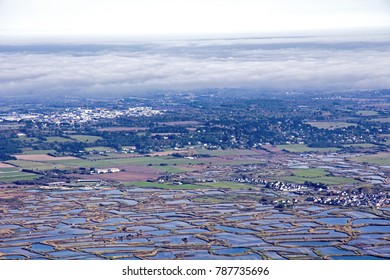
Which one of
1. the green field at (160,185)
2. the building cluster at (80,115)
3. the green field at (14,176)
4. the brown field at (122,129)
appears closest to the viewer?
the green field at (160,185)

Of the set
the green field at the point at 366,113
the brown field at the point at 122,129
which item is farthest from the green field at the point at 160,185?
the green field at the point at 366,113

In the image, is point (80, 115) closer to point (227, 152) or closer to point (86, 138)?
point (86, 138)

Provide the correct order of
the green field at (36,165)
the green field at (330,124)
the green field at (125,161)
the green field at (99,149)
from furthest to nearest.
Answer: the green field at (330,124) → the green field at (99,149) → the green field at (125,161) → the green field at (36,165)

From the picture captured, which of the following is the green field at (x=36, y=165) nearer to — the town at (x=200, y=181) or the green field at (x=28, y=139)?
the town at (x=200, y=181)

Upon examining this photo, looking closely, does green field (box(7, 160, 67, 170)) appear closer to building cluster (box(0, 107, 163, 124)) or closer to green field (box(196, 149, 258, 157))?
green field (box(196, 149, 258, 157))

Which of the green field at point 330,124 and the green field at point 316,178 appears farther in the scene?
the green field at point 330,124

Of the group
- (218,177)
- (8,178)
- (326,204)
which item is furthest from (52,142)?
(326,204)

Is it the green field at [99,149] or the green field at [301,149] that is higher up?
the green field at [99,149]
